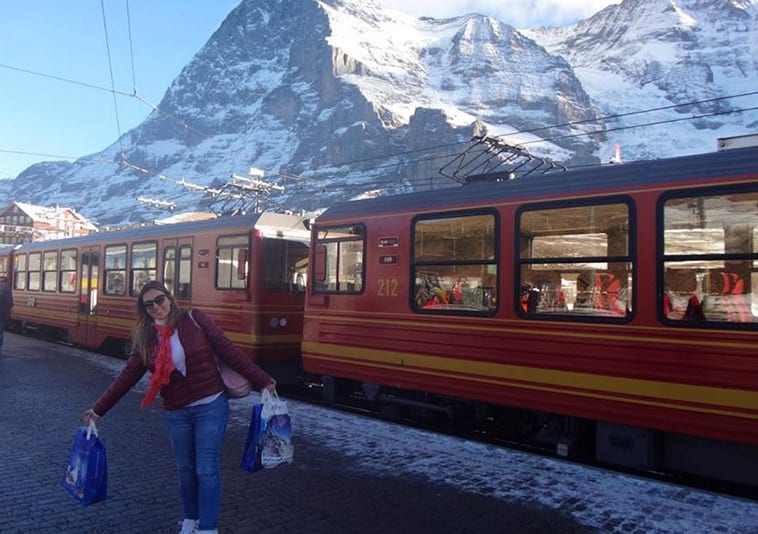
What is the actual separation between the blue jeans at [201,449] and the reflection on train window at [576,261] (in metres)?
3.77

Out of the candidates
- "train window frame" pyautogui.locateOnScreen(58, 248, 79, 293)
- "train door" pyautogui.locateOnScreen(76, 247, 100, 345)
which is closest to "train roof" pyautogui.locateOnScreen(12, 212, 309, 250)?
"train door" pyautogui.locateOnScreen(76, 247, 100, 345)

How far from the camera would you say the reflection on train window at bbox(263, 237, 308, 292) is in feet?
34.9

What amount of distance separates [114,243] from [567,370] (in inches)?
436

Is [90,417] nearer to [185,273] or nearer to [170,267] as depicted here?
[185,273]

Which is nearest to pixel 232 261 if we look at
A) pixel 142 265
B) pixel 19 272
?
pixel 142 265

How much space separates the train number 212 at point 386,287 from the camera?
806 cm

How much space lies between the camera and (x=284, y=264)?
35.8 ft

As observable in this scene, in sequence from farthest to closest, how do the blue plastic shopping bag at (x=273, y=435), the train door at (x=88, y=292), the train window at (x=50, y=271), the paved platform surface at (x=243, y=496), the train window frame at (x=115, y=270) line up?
the train window at (x=50, y=271)
the train door at (x=88, y=292)
the train window frame at (x=115, y=270)
the paved platform surface at (x=243, y=496)
the blue plastic shopping bag at (x=273, y=435)

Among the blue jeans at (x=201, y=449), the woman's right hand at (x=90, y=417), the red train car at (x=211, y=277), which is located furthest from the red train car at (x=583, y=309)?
the woman's right hand at (x=90, y=417)

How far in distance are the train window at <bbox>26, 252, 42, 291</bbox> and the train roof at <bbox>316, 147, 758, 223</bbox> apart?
1310cm

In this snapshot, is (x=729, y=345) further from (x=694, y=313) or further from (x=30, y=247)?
(x=30, y=247)

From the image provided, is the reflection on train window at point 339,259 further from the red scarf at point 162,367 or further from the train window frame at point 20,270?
the train window frame at point 20,270

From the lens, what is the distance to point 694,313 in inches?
224

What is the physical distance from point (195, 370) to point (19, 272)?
18035 mm
